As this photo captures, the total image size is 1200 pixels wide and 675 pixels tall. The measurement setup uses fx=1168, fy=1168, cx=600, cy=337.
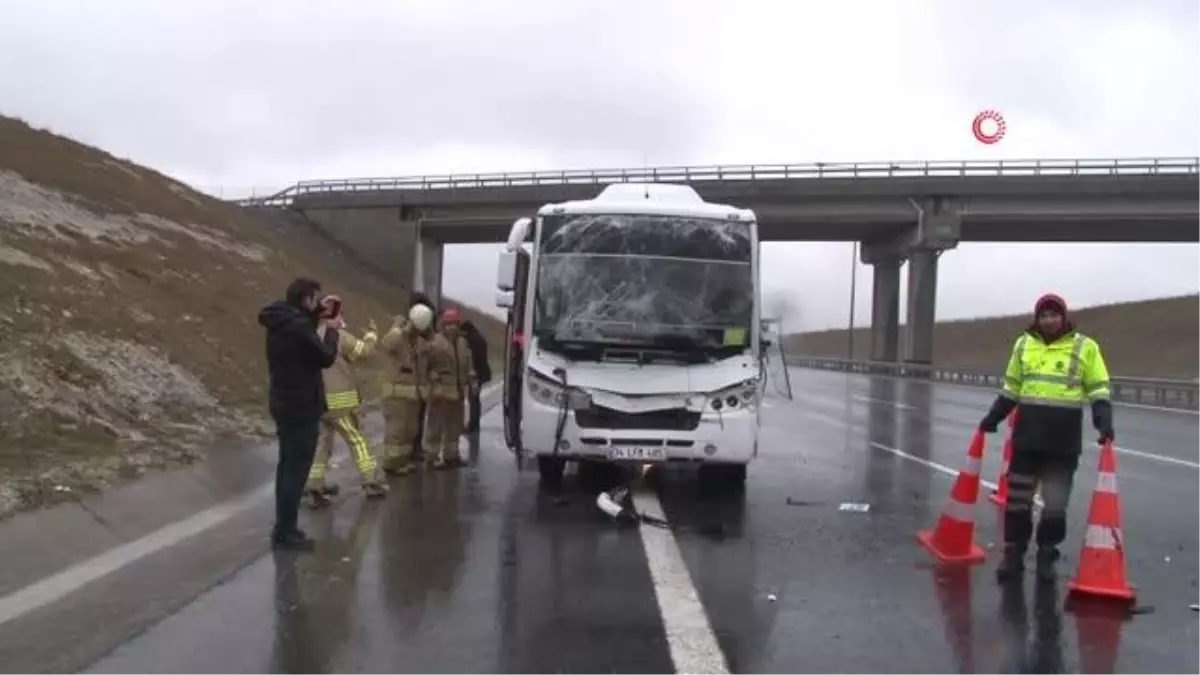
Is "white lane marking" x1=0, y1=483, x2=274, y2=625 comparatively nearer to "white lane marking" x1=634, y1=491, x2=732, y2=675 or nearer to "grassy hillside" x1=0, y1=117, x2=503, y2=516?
"grassy hillside" x1=0, y1=117, x2=503, y2=516

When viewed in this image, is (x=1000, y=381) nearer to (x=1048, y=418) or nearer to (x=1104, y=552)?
(x=1048, y=418)

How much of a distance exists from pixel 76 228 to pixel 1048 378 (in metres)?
20.2

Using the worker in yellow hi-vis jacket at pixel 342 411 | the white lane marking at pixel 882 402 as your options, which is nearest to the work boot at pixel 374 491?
the worker in yellow hi-vis jacket at pixel 342 411

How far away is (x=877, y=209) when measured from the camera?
165ft

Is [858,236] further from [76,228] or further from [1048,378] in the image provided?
[1048,378]

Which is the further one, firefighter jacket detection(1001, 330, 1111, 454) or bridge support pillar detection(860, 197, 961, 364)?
bridge support pillar detection(860, 197, 961, 364)

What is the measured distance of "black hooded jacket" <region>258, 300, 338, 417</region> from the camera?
27.4 ft

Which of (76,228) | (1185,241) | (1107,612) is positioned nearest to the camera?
(1107,612)

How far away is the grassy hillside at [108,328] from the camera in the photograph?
10.6 metres

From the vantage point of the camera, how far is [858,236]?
58844 millimetres

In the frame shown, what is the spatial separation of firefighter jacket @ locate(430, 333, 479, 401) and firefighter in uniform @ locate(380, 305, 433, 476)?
0.27 metres

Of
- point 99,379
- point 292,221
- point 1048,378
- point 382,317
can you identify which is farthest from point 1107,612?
point 292,221

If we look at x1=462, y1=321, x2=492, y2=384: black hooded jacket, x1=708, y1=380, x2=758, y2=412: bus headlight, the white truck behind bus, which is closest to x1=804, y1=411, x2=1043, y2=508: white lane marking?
x1=708, y1=380, x2=758, y2=412: bus headlight

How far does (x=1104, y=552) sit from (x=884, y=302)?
5411cm
